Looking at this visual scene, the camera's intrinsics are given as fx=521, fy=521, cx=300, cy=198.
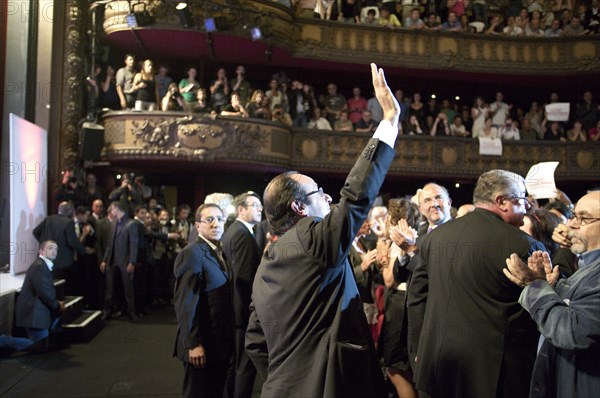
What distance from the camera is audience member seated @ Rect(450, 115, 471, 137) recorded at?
1273cm

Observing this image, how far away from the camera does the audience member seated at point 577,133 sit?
1284 cm

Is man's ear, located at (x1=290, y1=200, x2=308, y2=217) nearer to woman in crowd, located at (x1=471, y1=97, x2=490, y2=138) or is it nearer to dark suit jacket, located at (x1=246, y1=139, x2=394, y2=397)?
dark suit jacket, located at (x1=246, y1=139, x2=394, y2=397)

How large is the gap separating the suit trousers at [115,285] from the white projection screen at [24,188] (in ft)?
3.68

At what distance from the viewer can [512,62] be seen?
42.7 ft

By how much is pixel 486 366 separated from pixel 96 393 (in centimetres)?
341

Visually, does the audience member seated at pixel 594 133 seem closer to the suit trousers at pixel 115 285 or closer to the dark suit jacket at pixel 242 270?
the suit trousers at pixel 115 285

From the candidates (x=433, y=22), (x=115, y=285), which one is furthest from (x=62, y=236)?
(x=433, y=22)

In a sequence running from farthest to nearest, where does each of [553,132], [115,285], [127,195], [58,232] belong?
[553,132] → [127,195] → [115,285] → [58,232]

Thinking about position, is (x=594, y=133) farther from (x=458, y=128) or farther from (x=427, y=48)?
(x=427, y=48)

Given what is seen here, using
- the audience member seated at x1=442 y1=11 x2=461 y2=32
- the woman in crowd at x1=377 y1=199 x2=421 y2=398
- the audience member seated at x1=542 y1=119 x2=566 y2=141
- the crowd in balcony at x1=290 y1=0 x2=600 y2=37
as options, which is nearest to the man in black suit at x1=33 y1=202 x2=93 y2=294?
the woman in crowd at x1=377 y1=199 x2=421 y2=398

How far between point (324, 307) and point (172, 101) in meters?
9.55

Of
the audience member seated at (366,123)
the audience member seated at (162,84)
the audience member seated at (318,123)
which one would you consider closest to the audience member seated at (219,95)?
the audience member seated at (162,84)

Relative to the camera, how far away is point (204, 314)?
11.3 ft

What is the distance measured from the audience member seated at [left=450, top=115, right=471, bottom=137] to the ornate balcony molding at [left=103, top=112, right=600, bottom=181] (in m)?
0.26
